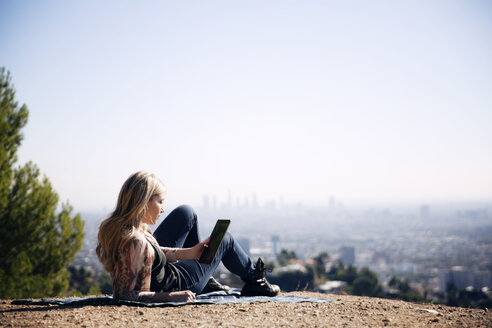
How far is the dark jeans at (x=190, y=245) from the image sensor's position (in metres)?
3.93

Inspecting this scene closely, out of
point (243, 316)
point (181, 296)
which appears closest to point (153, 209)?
point (181, 296)

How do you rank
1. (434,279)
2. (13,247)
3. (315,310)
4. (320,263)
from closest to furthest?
(315,310), (13,247), (320,263), (434,279)

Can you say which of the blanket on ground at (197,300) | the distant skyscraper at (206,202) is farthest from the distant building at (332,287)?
the distant skyscraper at (206,202)

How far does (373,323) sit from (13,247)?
11.3m

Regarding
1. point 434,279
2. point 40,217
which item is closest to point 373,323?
point 40,217

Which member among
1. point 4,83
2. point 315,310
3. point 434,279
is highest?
point 4,83

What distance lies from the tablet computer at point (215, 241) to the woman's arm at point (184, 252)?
2.2 inches

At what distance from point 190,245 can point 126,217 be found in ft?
3.75

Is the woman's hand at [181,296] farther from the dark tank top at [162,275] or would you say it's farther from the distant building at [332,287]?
the distant building at [332,287]

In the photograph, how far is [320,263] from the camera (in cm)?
2794

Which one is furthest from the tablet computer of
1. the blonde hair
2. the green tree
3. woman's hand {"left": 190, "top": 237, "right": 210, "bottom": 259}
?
the green tree

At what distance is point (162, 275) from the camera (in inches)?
146

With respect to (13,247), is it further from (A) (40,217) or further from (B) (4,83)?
(B) (4,83)

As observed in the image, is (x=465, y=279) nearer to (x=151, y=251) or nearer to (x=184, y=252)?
(x=184, y=252)
